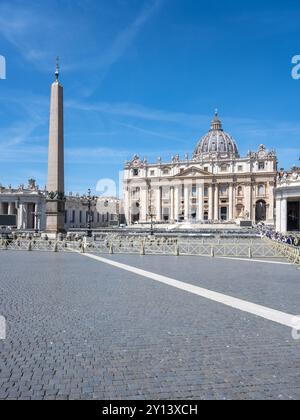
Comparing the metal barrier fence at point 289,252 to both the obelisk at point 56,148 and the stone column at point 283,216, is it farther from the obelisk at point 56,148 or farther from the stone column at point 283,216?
the stone column at point 283,216

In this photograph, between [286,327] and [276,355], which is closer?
[276,355]


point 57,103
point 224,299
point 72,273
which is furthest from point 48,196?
point 224,299

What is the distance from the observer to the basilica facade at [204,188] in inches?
3880

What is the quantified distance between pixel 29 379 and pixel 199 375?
2.06 m

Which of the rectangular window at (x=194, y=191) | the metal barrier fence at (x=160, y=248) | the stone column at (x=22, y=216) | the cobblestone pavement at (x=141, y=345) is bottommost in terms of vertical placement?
the cobblestone pavement at (x=141, y=345)

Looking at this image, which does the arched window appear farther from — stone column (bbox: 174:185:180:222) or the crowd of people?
the crowd of people

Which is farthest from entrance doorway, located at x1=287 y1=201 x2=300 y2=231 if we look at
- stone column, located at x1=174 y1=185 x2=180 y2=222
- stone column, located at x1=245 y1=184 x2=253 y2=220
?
stone column, located at x1=174 y1=185 x2=180 y2=222

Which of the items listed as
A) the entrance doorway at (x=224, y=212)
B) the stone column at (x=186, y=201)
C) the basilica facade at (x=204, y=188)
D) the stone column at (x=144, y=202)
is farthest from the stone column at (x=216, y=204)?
the stone column at (x=144, y=202)

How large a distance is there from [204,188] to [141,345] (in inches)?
3906

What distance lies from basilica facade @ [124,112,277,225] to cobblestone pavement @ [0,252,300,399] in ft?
273

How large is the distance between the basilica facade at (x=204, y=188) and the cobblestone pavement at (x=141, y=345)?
273ft

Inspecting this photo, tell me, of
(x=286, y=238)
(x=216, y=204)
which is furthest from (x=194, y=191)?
(x=286, y=238)
